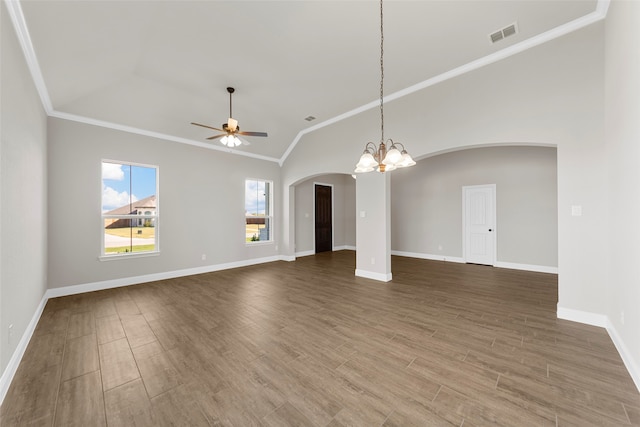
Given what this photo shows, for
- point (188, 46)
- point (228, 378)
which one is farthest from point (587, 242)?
point (188, 46)

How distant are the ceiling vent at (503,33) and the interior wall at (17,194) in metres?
5.03

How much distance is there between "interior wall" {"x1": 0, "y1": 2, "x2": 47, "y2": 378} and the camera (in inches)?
80.0

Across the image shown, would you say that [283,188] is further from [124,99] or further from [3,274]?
[3,274]

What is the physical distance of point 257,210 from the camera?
717cm

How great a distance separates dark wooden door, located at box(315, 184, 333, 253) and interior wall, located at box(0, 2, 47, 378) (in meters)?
6.70

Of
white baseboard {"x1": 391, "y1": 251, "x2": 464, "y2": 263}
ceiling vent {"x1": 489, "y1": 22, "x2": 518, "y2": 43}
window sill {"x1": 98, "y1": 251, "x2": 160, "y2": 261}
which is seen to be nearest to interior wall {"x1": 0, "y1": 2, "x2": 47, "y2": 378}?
window sill {"x1": 98, "y1": 251, "x2": 160, "y2": 261}

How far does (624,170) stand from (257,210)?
6.72m

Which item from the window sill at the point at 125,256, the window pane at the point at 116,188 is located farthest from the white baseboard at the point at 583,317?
the window pane at the point at 116,188

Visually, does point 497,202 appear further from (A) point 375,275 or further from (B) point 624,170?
(B) point 624,170

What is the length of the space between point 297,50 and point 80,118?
4082 mm

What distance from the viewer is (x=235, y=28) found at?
10.0 feet

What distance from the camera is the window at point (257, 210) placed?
6922 mm

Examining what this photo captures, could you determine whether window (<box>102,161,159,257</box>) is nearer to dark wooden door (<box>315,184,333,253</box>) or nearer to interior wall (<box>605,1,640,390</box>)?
dark wooden door (<box>315,184,333,253</box>)

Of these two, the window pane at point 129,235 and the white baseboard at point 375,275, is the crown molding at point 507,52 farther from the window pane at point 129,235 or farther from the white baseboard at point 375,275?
the window pane at point 129,235
